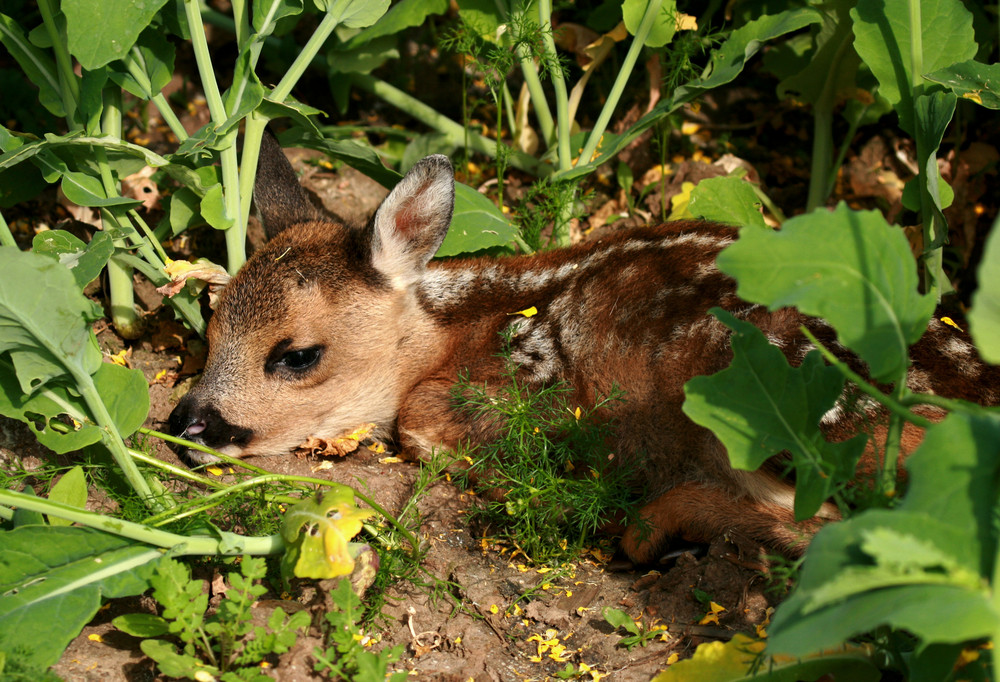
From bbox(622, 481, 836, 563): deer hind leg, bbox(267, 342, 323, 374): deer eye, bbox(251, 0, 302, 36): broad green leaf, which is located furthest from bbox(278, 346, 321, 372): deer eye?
bbox(622, 481, 836, 563): deer hind leg

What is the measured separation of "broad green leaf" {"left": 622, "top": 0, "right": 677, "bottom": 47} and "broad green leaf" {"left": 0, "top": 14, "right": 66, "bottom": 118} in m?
2.75

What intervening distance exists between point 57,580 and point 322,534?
823 millimetres

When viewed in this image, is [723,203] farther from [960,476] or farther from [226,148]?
[960,476]

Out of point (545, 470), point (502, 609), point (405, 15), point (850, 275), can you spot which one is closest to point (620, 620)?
point (502, 609)

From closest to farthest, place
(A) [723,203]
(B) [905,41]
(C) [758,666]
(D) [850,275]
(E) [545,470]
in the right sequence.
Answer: (D) [850,275], (C) [758,666], (E) [545,470], (B) [905,41], (A) [723,203]

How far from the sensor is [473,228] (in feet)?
14.8

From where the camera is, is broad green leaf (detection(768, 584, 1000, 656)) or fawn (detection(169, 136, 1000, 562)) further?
fawn (detection(169, 136, 1000, 562))

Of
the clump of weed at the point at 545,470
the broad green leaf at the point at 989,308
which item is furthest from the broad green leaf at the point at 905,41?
the broad green leaf at the point at 989,308

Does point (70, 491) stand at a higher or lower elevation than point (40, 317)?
lower

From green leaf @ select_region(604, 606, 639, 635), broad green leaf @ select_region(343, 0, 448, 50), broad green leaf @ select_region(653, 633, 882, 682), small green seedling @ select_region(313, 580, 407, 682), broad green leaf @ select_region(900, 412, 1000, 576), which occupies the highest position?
broad green leaf @ select_region(343, 0, 448, 50)

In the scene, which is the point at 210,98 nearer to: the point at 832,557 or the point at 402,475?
the point at 402,475

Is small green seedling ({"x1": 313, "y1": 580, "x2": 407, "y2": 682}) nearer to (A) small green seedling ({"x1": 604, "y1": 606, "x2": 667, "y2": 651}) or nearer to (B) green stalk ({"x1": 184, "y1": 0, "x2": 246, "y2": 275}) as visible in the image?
(A) small green seedling ({"x1": 604, "y1": 606, "x2": 667, "y2": 651})

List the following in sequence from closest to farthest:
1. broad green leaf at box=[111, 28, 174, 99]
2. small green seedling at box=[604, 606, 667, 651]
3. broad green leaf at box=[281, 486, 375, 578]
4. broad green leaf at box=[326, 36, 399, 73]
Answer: broad green leaf at box=[281, 486, 375, 578] < small green seedling at box=[604, 606, 667, 651] < broad green leaf at box=[111, 28, 174, 99] < broad green leaf at box=[326, 36, 399, 73]

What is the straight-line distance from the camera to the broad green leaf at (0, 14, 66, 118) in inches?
155
